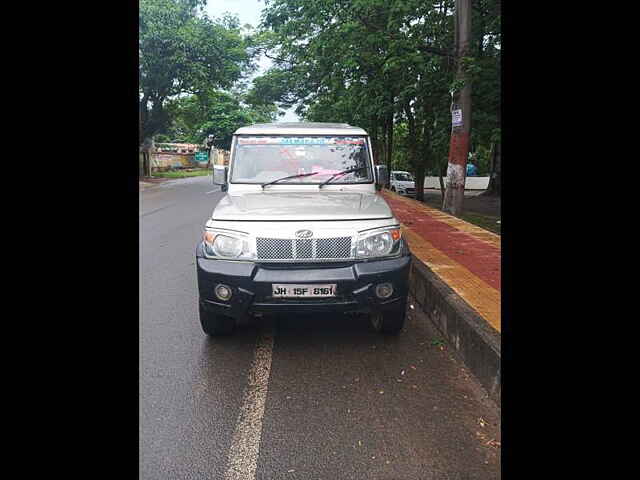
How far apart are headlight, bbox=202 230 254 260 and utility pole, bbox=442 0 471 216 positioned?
7637 millimetres

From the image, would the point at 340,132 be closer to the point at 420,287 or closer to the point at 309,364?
the point at 420,287

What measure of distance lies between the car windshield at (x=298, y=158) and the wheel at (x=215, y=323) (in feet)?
5.20

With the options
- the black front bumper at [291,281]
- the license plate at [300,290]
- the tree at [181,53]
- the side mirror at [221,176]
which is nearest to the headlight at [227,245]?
the black front bumper at [291,281]

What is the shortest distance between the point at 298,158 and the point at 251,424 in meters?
3.10

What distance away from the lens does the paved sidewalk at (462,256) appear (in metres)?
4.90

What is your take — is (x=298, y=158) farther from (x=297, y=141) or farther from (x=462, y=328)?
(x=462, y=328)

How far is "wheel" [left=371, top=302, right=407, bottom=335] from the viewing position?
445 centimetres

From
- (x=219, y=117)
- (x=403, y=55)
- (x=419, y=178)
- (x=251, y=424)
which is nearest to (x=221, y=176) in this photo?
(x=251, y=424)

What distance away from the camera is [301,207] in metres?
4.45
